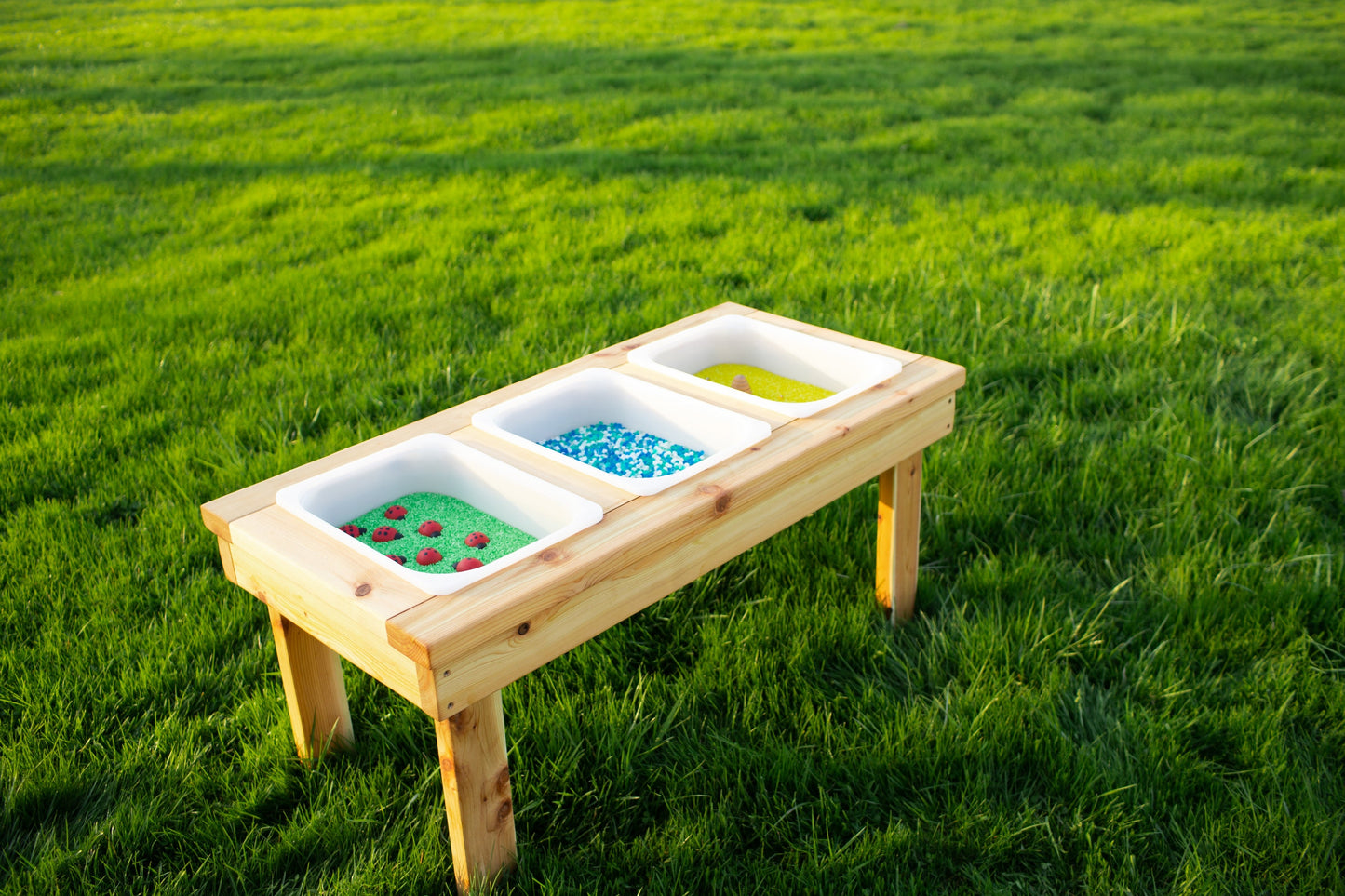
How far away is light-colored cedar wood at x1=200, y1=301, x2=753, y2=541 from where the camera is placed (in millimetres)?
1790

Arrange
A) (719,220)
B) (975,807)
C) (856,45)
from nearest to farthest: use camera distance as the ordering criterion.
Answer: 1. (975,807)
2. (719,220)
3. (856,45)

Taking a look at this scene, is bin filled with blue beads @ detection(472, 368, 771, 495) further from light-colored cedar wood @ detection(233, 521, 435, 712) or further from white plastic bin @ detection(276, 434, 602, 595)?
light-colored cedar wood @ detection(233, 521, 435, 712)

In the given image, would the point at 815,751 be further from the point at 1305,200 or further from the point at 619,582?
the point at 1305,200

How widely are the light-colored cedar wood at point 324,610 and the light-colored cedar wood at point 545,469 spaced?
0.43 m

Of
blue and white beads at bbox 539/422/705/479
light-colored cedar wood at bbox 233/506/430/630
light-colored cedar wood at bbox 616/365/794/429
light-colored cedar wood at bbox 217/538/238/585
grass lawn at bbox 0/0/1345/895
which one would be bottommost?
grass lawn at bbox 0/0/1345/895

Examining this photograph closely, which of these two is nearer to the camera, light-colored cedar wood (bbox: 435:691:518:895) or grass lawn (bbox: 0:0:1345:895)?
light-colored cedar wood (bbox: 435:691:518:895)

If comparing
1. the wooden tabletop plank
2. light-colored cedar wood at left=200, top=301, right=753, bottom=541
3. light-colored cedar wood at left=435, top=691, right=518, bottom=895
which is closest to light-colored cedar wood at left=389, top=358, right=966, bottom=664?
the wooden tabletop plank

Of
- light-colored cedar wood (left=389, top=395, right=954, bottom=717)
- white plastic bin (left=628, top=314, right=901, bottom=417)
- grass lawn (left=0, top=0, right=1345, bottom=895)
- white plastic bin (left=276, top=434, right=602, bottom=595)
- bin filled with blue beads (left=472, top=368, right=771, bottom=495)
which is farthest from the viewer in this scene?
white plastic bin (left=628, top=314, right=901, bottom=417)

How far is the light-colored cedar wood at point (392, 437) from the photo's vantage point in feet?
5.87

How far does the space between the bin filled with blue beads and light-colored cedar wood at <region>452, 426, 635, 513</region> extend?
16mm

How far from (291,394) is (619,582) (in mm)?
2132

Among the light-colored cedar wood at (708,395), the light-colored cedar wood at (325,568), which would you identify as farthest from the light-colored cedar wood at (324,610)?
the light-colored cedar wood at (708,395)

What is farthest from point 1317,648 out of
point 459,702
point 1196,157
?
point 1196,157

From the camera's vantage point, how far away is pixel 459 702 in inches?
58.6
